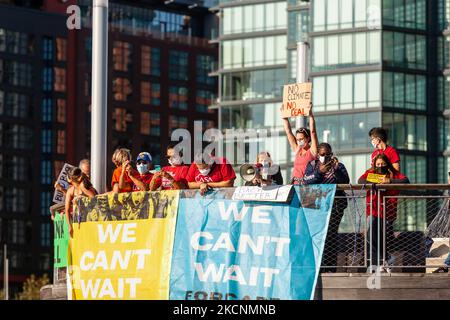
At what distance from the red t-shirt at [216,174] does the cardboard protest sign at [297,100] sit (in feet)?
4.65

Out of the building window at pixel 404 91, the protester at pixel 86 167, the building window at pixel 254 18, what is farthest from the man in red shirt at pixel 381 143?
the building window at pixel 254 18

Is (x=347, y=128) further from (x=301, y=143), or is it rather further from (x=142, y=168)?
(x=142, y=168)

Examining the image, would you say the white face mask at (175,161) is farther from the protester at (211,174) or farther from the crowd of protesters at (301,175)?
the protester at (211,174)

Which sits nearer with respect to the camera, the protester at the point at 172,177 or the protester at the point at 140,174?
the protester at the point at 172,177

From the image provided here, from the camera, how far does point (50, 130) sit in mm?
150375

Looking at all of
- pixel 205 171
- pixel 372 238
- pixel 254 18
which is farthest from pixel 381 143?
pixel 254 18

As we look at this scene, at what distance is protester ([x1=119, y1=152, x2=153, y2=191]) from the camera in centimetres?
2280

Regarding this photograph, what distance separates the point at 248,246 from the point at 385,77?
243 ft

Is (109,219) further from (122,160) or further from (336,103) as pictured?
(336,103)

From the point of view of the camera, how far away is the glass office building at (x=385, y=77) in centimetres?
9419

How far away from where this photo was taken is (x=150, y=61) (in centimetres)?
15550

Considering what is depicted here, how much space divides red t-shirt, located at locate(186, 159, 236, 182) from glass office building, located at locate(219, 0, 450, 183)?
71.2m

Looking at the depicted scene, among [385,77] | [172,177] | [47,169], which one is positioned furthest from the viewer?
[47,169]
